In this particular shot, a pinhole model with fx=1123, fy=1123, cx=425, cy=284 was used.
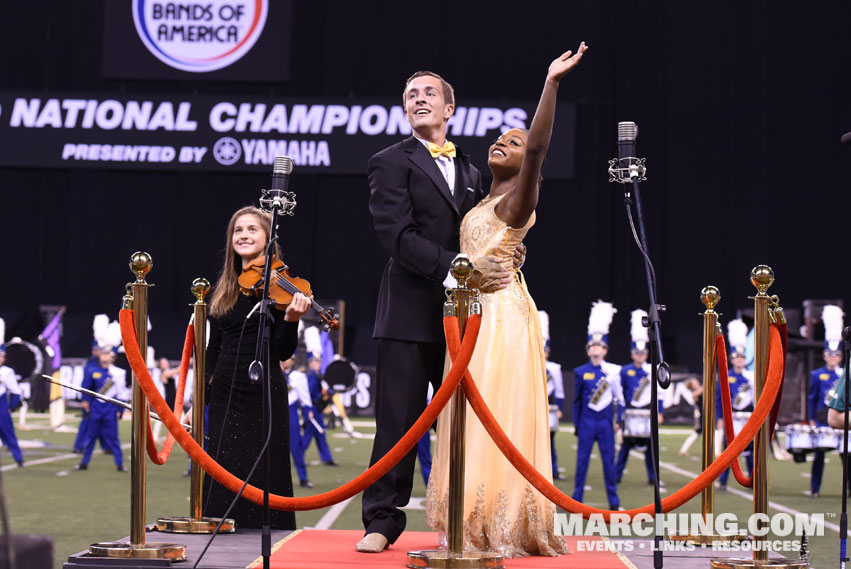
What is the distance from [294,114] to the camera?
2158cm

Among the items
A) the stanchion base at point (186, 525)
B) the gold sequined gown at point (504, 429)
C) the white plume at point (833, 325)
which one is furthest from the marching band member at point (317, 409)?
the gold sequined gown at point (504, 429)

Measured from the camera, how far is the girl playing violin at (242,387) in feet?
18.7

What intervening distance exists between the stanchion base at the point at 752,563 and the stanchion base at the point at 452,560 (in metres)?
0.90

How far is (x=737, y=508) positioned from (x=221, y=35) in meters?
15.5

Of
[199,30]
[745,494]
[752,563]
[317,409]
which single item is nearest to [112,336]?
[317,409]

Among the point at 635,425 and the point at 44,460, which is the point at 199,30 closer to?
the point at 44,460

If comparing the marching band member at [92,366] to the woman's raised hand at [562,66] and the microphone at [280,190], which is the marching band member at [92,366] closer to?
the microphone at [280,190]

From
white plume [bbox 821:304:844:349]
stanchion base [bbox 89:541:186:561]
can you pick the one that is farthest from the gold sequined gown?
white plume [bbox 821:304:844:349]

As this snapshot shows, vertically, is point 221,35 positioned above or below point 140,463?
above

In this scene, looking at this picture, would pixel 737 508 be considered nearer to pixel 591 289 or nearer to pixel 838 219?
pixel 591 289

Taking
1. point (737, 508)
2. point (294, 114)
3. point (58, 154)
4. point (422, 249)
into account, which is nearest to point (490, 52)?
point (294, 114)

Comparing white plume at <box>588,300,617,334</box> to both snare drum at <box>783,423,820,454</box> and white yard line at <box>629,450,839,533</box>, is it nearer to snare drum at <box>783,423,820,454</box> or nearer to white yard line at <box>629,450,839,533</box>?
white yard line at <box>629,450,839,533</box>

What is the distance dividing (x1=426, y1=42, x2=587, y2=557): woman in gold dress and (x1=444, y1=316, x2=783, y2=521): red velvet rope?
292 millimetres

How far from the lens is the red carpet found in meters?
4.38
